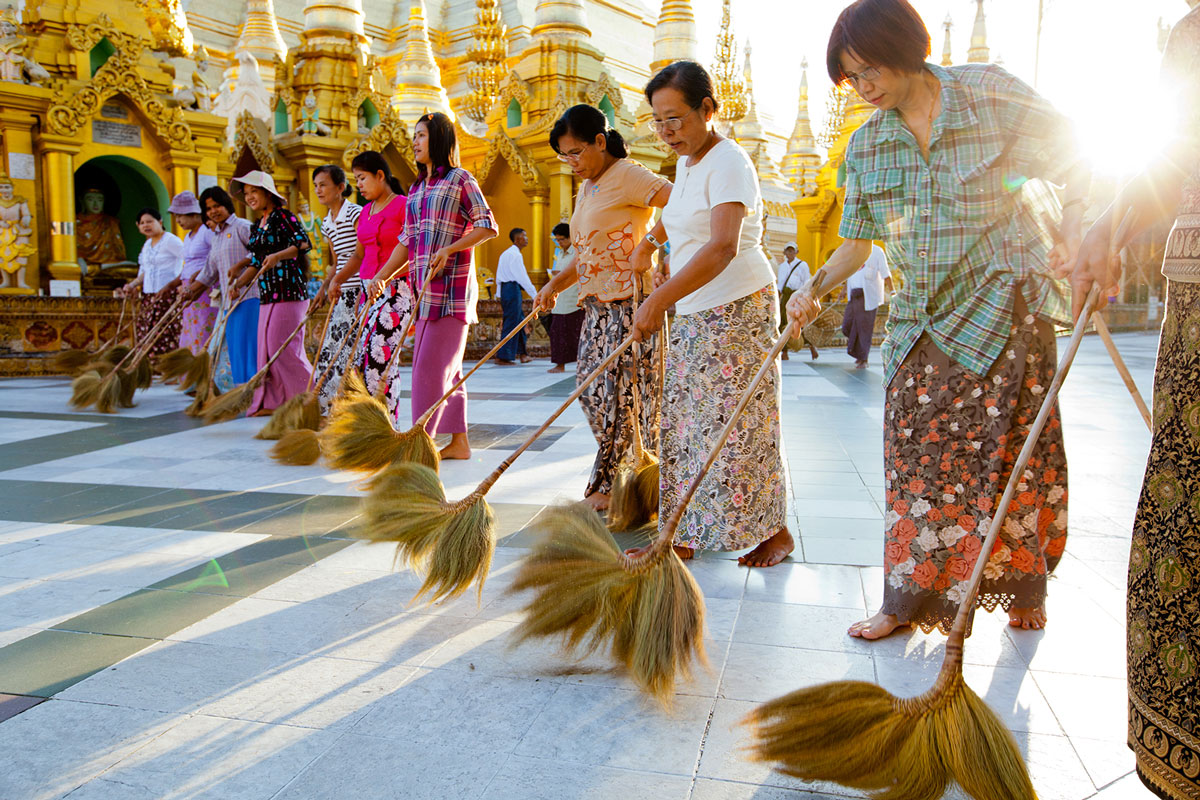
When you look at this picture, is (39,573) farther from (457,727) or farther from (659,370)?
(659,370)

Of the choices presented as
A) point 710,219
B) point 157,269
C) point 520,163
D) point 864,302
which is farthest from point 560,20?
point 710,219

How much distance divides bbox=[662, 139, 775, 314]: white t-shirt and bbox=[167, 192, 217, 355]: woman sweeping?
5.44m

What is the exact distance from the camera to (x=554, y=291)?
396cm

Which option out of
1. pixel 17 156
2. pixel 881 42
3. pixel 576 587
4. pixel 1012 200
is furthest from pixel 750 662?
pixel 17 156

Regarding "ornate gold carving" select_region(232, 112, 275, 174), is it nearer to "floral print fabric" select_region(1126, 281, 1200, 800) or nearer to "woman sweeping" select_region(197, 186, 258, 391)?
"woman sweeping" select_region(197, 186, 258, 391)

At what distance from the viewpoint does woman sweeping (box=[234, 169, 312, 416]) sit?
611 cm

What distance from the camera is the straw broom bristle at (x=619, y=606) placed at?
209 centimetres

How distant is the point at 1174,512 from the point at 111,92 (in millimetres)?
12949

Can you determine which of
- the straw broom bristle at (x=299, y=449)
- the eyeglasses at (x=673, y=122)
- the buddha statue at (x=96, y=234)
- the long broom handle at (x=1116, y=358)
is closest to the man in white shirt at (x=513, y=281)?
the buddha statue at (x=96, y=234)

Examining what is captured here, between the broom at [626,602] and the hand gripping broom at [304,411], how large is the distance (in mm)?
3262

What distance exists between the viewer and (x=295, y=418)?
5.38 metres

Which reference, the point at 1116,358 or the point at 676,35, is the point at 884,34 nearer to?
the point at 1116,358

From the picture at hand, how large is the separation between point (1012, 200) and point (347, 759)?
6.86 feet

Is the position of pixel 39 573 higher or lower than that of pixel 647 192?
lower
